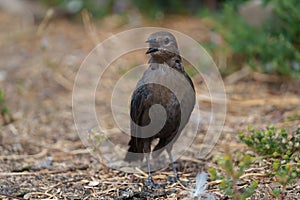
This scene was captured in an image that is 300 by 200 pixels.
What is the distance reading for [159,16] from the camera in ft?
21.7

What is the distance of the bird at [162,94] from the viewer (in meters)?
3.04

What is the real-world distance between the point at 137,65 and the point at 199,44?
29.3 inches

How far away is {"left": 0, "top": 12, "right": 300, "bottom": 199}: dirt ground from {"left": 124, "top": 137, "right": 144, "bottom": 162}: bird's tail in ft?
0.50

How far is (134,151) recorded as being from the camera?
3.47m

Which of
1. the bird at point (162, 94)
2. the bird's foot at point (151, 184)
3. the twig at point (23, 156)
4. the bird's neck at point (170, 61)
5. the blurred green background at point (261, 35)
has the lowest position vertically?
the bird's foot at point (151, 184)

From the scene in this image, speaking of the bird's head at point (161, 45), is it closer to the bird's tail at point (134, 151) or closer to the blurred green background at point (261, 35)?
the bird's tail at point (134, 151)

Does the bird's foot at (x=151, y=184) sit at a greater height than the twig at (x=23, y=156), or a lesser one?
lesser

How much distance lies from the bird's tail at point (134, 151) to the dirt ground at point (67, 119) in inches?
6.0

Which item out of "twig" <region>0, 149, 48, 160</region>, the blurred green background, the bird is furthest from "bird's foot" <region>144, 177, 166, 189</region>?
the blurred green background

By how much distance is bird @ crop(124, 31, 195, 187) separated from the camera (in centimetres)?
304

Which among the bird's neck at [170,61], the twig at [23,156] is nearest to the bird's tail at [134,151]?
the bird's neck at [170,61]

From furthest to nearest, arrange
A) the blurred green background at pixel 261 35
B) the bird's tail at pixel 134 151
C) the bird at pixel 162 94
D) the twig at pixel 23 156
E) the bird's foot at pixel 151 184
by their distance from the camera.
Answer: the blurred green background at pixel 261 35 → the twig at pixel 23 156 → the bird's tail at pixel 134 151 → the bird's foot at pixel 151 184 → the bird at pixel 162 94

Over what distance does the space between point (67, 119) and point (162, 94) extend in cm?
181

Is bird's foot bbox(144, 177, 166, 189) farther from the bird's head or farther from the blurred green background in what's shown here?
the blurred green background
